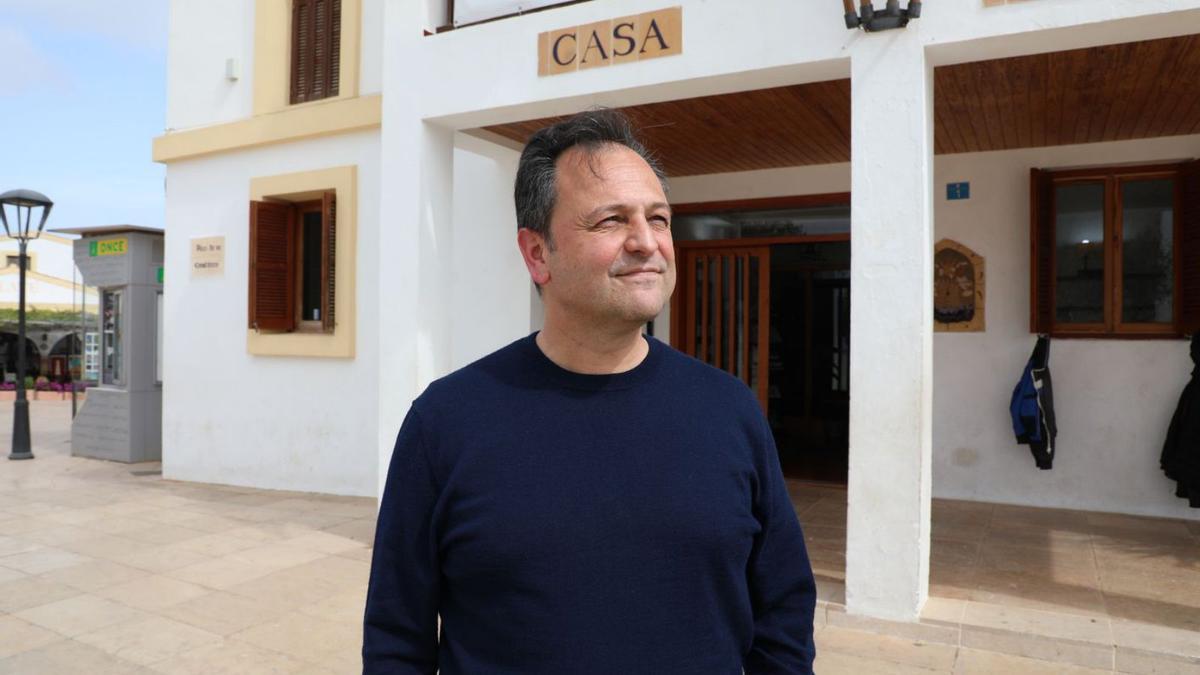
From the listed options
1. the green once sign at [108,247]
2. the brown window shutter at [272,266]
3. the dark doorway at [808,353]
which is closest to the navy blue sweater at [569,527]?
the brown window shutter at [272,266]

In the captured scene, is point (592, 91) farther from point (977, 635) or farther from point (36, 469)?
point (36, 469)

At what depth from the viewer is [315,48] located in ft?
28.9

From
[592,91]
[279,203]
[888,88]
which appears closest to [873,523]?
[888,88]

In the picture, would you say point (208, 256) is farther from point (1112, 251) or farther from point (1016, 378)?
point (1112, 251)

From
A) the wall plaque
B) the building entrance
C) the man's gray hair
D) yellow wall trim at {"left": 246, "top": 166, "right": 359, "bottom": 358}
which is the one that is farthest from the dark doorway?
the man's gray hair

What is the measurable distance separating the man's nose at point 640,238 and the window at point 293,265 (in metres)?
7.28

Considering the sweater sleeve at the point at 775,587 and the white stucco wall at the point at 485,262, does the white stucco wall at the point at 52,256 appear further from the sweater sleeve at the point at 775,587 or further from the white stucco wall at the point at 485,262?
the sweater sleeve at the point at 775,587

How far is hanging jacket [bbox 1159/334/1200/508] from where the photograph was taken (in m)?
6.18

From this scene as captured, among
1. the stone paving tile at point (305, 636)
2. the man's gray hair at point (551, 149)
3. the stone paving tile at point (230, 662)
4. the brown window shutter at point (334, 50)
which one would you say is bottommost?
the stone paving tile at point (230, 662)

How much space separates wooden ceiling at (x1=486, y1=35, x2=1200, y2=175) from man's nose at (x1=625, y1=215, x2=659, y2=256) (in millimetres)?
3314

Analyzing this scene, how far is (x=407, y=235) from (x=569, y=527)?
4.82 metres

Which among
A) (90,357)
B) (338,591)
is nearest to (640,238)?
(338,591)

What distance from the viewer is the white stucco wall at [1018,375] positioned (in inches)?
264

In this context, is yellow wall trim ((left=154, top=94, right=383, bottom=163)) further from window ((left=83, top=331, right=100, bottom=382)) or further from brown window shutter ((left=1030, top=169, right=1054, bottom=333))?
brown window shutter ((left=1030, top=169, right=1054, bottom=333))
